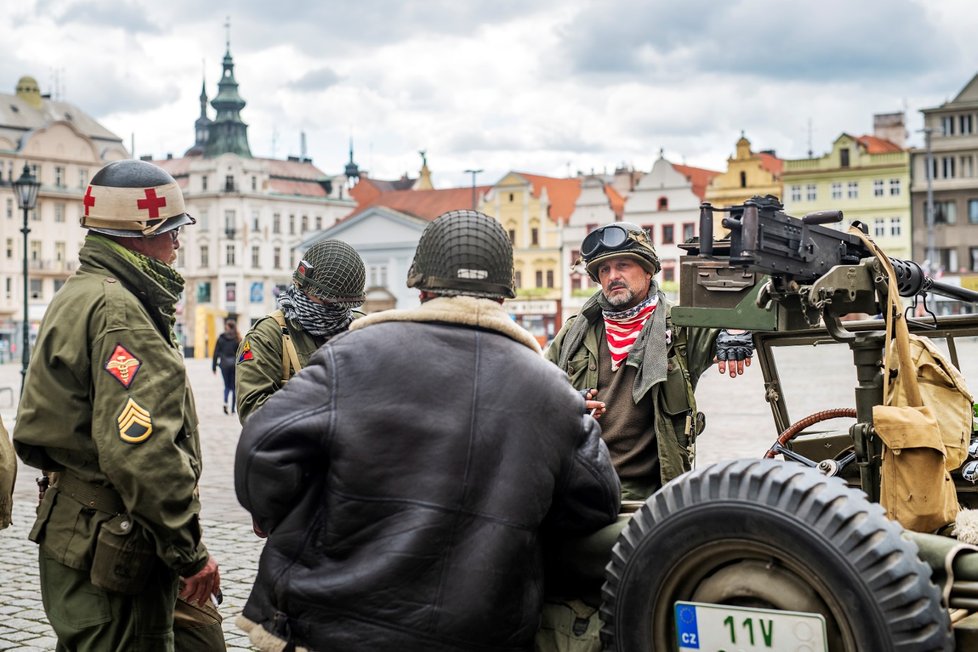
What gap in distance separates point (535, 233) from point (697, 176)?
10.3 meters

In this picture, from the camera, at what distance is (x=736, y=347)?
16.9 ft

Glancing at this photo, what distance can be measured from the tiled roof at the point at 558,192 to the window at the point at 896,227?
61.6ft

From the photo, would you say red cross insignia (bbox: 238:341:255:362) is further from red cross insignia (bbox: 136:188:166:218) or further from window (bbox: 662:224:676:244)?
window (bbox: 662:224:676:244)

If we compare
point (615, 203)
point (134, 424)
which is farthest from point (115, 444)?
point (615, 203)

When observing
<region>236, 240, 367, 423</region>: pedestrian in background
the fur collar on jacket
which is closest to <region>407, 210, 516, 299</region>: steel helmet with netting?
the fur collar on jacket

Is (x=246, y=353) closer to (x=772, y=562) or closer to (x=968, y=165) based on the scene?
(x=772, y=562)

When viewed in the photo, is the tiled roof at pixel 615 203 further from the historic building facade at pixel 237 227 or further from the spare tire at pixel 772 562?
the spare tire at pixel 772 562

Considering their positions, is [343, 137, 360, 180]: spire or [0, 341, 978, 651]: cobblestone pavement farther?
[343, 137, 360, 180]: spire

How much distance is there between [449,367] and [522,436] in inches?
9.3

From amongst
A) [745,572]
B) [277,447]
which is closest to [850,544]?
[745,572]

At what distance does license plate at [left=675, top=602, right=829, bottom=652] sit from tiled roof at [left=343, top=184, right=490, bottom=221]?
85007 mm

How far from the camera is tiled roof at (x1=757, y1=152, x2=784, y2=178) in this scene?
7650 centimetres

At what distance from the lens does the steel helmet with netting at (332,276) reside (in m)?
5.64

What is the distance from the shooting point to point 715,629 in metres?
2.84
